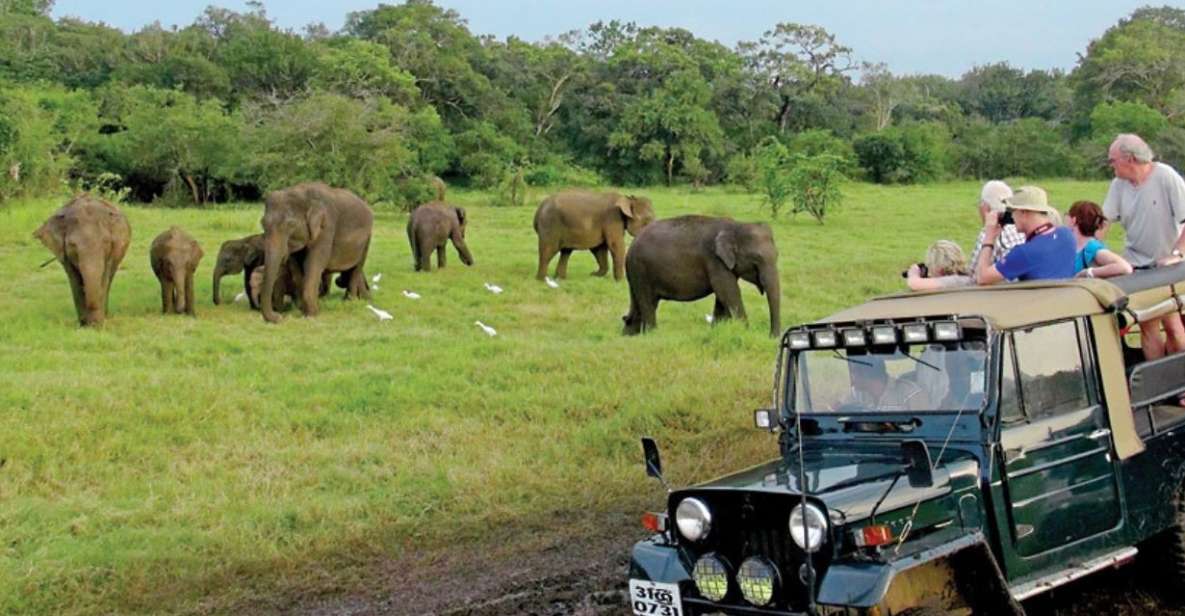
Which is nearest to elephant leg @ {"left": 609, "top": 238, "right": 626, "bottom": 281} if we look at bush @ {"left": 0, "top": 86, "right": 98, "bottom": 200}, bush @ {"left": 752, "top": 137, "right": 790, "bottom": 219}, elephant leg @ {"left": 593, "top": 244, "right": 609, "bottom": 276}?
elephant leg @ {"left": 593, "top": 244, "right": 609, "bottom": 276}

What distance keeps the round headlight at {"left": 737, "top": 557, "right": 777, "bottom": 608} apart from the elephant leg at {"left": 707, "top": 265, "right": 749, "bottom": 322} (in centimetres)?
1043

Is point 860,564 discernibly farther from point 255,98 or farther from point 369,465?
point 255,98

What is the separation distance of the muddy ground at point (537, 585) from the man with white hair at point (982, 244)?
1.80m

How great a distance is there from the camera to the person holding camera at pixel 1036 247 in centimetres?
686

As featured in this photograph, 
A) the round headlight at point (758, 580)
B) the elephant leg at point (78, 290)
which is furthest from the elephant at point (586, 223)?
the round headlight at point (758, 580)

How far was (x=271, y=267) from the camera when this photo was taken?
16.5m

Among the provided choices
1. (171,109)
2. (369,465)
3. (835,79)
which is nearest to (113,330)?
(369,465)

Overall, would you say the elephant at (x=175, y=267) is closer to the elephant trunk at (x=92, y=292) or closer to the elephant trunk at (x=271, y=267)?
the elephant trunk at (x=271, y=267)

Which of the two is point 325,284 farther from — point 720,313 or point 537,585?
point 537,585

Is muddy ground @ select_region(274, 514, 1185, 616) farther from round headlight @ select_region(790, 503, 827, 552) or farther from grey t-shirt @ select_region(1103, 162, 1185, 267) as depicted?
grey t-shirt @ select_region(1103, 162, 1185, 267)

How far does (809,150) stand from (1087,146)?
14520 millimetres

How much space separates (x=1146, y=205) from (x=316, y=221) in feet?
37.9

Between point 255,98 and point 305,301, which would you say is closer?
point 305,301

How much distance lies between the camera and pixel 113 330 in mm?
14734
